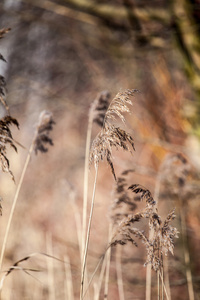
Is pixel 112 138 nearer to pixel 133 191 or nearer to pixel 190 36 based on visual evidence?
pixel 133 191

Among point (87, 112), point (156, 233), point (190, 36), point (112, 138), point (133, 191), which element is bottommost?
point (156, 233)

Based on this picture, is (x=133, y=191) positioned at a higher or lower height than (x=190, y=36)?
lower

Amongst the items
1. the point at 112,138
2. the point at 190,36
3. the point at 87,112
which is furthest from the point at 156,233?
the point at 87,112

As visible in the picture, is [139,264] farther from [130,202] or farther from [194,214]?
[130,202]

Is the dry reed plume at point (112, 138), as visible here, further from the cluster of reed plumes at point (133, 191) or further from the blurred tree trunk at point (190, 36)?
the blurred tree trunk at point (190, 36)

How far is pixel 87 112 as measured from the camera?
3.47m

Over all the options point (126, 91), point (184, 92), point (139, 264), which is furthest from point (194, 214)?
point (126, 91)

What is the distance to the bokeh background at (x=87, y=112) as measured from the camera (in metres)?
2.61

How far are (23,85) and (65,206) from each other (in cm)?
156

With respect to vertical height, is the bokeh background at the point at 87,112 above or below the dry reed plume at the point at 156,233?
above

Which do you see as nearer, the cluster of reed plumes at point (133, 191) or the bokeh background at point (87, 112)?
the cluster of reed plumes at point (133, 191)

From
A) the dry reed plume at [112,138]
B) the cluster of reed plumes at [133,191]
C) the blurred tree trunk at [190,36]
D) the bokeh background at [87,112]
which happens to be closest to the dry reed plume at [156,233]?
the cluster of reed plumes at [133,191]

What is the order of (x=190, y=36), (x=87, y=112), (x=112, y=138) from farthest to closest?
(x=87, y=112)
(x=190, y=36)
(x=112, y=138)

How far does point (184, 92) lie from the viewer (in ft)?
10.4
